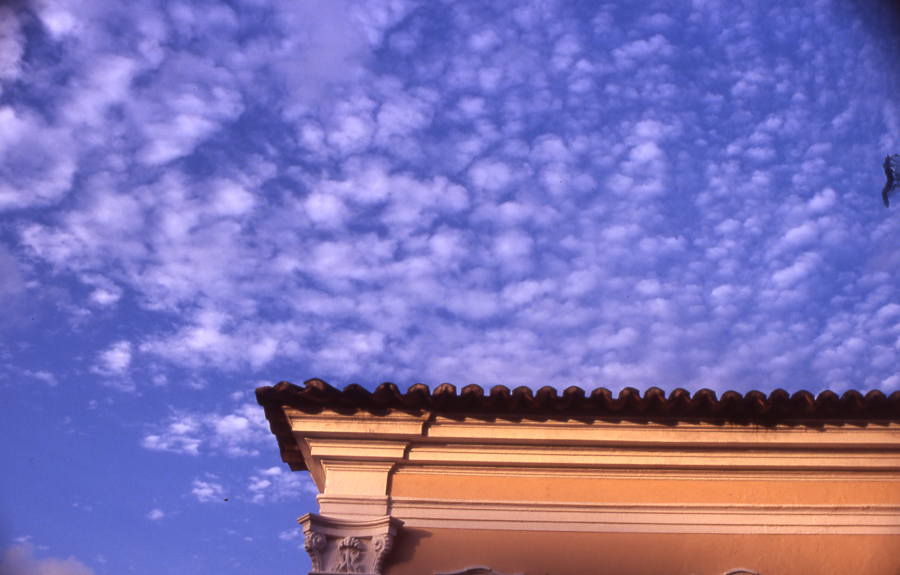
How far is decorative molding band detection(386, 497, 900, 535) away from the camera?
5.78 metres

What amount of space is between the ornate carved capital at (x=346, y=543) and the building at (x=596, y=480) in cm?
1

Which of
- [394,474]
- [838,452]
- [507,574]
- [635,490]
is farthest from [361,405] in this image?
[838,452]

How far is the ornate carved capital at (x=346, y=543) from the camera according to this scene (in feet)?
18.3

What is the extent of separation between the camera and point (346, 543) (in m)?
5.64

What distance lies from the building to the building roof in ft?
0.04

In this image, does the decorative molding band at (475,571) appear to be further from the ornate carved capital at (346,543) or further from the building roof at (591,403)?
the building roof at (591,403)

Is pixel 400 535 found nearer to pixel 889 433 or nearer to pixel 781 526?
pixel 781 526

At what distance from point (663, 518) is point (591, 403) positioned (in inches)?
40.8

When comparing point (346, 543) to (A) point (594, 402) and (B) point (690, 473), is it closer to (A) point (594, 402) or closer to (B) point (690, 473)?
(A) point (594, 402)

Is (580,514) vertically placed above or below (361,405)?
below

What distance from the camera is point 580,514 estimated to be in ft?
19.2

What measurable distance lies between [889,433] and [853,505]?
659 mm

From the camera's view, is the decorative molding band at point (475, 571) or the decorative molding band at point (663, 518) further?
the decorative molding band at point (663, 518)

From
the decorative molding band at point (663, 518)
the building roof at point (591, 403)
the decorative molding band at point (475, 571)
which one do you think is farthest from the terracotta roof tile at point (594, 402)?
the decorative molding band at point (475, 571)
